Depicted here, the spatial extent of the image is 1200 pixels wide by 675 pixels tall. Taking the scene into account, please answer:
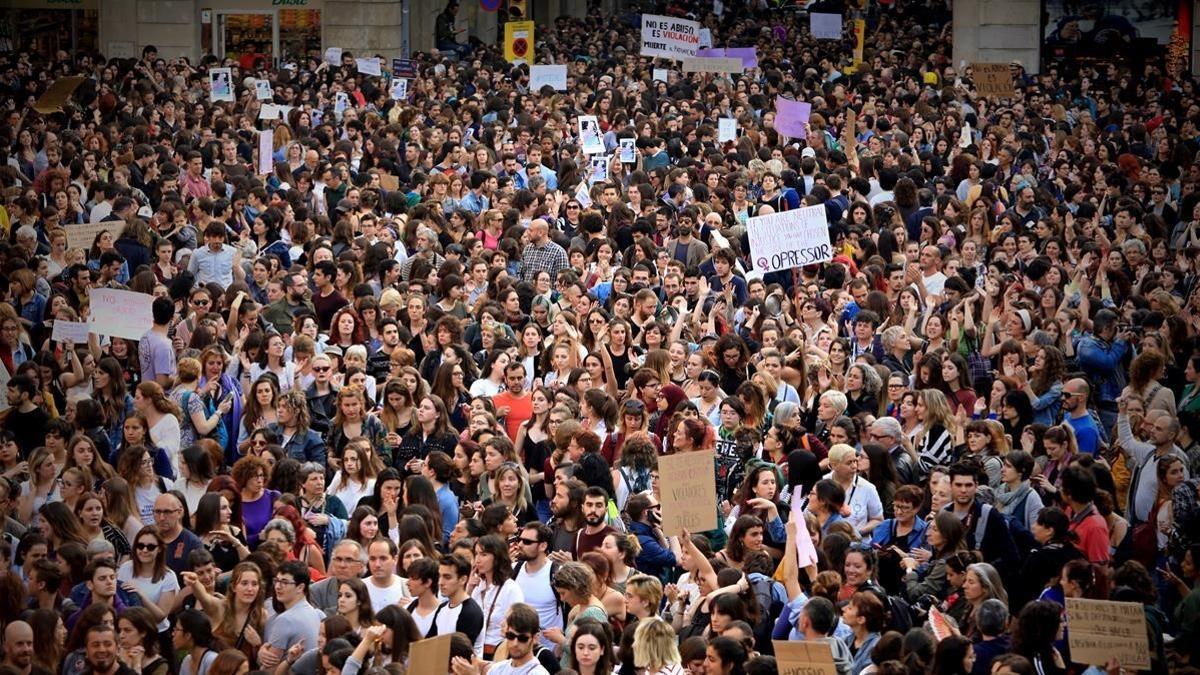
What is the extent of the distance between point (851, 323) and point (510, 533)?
5949 millimetres

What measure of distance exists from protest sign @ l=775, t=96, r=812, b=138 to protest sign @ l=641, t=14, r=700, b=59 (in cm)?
654

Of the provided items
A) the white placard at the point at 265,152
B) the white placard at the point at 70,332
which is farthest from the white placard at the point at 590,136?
the white placard at the point at 70,332

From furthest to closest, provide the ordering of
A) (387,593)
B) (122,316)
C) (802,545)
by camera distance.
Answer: (122,316)
(802,545)
(387,593)

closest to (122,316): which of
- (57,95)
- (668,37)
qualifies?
(57,95)

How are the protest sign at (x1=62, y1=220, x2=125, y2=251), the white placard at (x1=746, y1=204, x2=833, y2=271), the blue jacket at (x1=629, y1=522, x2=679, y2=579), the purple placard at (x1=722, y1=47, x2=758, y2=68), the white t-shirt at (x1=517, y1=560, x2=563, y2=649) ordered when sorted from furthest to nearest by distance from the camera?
the purple placard at (x1=722, y1=47, x2=758, y2=68), the white placard at (x1=746, y1=204, x2=833, y2=271), the protest sign at (x1=62, y1=220, x2=125, y2=251), the blue jacket at (x1=629, y1=522, x2=679, y2=579), the white t-shirt at (x1=517, y1=560, x2=563, y2=649)

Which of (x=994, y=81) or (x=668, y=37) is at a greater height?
(x=668, y=37)

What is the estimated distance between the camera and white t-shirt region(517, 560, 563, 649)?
10.6 meters

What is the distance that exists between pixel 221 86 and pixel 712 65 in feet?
26.6

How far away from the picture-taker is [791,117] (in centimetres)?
2555

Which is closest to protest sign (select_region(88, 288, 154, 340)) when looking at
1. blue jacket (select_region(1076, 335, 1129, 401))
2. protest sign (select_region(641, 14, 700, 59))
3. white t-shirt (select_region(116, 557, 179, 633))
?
white t-shirt (select_region(116, 557, 179, 633))

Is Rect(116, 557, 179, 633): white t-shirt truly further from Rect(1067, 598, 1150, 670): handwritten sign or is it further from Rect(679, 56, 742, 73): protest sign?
Rect(679, 56, 742, 73): protest sign

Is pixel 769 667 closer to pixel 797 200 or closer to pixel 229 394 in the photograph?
pixel 229 394

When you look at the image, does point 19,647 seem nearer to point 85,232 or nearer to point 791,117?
point 85,232

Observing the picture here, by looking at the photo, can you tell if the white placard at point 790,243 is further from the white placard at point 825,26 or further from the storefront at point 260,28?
the storefront at point 260,28
